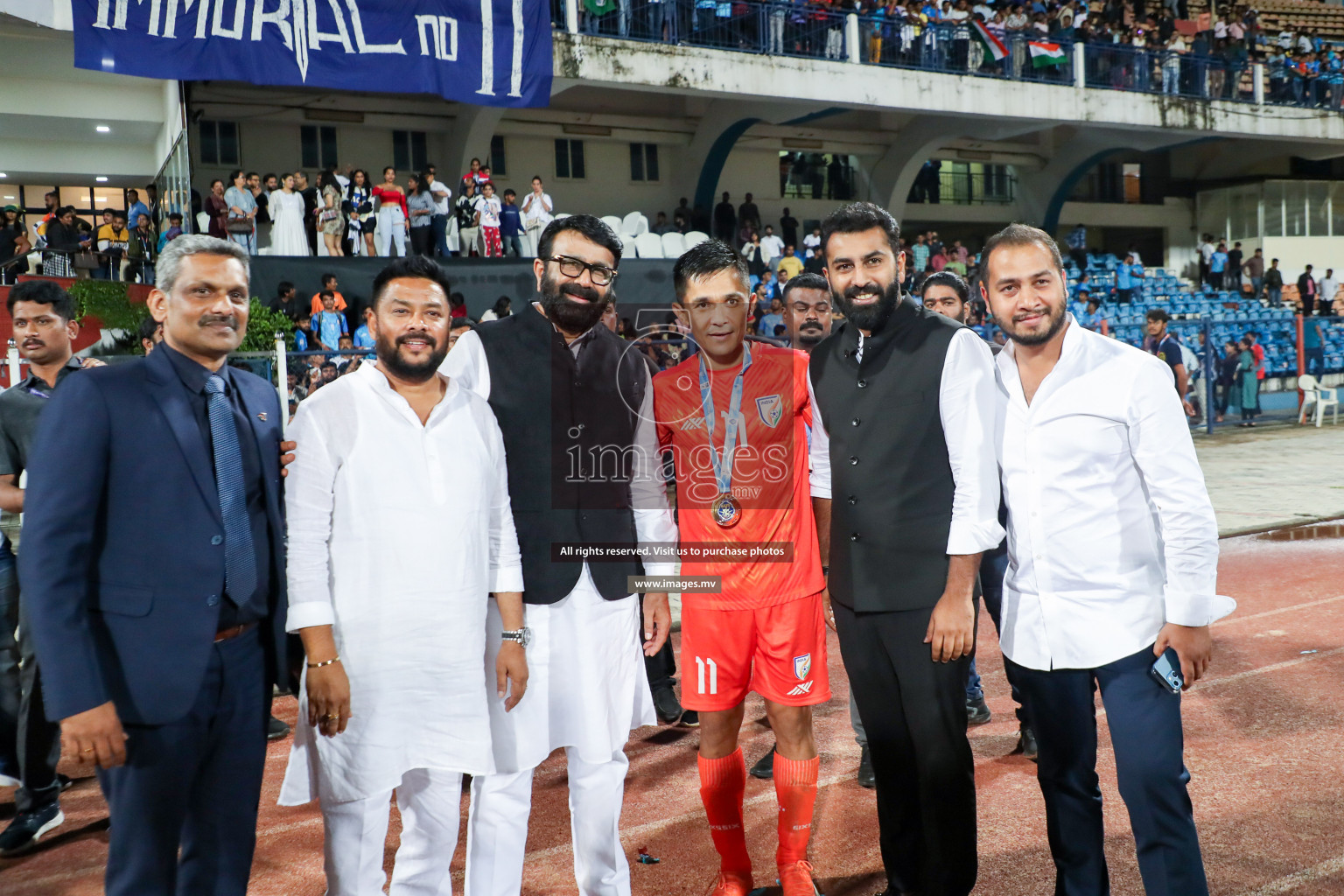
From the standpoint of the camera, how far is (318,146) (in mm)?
20062

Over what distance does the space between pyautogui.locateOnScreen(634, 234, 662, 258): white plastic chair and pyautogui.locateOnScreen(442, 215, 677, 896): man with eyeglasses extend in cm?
1389

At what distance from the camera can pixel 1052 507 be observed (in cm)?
289

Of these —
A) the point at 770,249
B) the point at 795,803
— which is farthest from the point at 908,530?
the point at 770,249

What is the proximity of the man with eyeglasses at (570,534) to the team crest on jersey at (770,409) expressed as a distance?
442 millimetres

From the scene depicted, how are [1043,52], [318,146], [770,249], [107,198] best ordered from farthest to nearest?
[107,198] → [1043,52] → [318,146] → [770,249]

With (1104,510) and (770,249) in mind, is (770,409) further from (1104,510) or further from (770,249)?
(770,249)

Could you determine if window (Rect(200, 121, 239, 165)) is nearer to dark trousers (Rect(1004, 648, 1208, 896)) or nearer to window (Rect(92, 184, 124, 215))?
window (Rect(92, 184, 124, 215))

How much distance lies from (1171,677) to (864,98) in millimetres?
19481

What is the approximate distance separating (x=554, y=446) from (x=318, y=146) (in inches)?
746

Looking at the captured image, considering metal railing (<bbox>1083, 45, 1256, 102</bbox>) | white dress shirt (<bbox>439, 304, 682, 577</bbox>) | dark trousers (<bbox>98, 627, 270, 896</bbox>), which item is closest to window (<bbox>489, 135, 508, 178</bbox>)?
metal railing (<bbox>1083, 45, 1256, 102</bbox>)

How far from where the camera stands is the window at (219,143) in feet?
62.2

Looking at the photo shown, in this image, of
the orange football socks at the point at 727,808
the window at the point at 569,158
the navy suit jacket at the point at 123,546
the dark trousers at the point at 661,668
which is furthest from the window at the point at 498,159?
the navy suit jacket at the point at 123,546

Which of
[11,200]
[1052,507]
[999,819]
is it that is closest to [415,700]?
[1052,507]

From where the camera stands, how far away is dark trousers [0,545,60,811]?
4.02 metres
